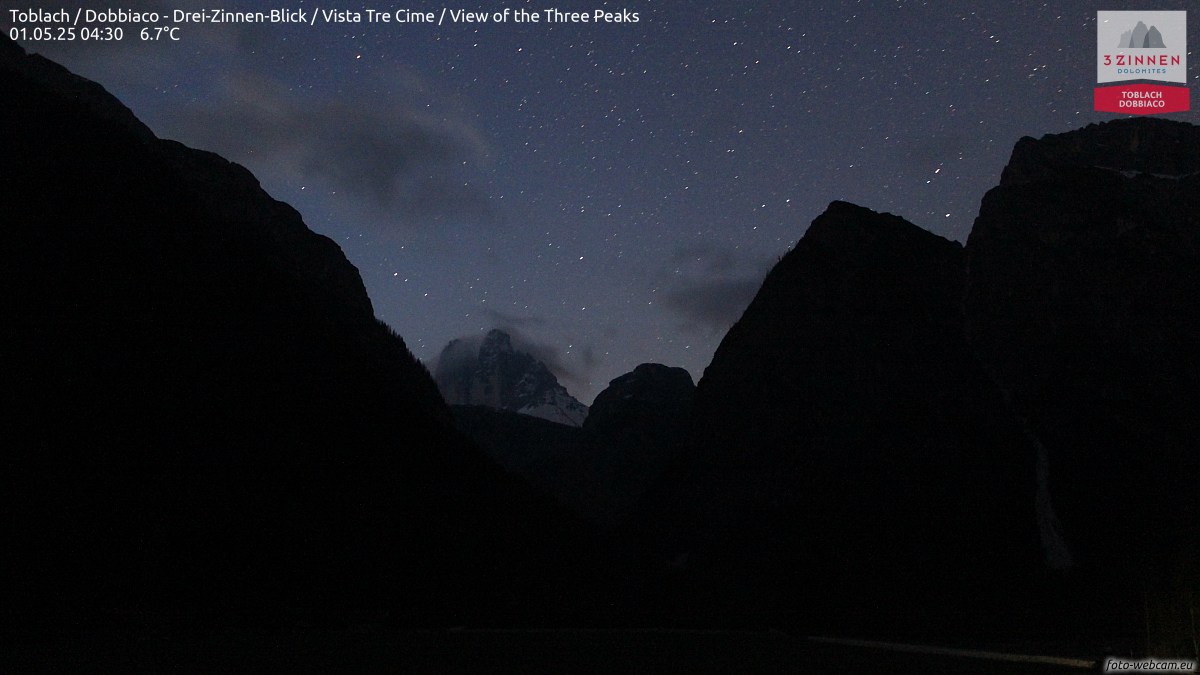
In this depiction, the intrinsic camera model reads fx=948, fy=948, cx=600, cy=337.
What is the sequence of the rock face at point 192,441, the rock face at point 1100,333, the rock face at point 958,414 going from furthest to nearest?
the rock face at point 1100,333 < the rock face at point 958,414 < the rock face at point 192,441

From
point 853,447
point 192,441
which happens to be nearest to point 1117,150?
point 853,447

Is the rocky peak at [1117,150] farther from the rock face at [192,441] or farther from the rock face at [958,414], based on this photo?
the rock face at [192,441]

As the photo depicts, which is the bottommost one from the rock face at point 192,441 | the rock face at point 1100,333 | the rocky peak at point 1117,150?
the rock face at point 192,441

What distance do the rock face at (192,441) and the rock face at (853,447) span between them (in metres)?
25.1

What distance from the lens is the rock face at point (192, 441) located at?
125ft

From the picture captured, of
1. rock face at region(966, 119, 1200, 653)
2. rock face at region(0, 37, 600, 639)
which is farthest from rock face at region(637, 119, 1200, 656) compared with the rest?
rock face at region(0, 37, 600, 639)

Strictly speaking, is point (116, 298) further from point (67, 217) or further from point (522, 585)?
point (522, 585)

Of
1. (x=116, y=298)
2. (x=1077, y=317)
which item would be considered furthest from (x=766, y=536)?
(x=116, y=298)

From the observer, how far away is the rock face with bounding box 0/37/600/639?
38.0 metres

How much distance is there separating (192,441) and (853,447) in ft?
219

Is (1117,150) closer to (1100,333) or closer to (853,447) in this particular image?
(1100,333)

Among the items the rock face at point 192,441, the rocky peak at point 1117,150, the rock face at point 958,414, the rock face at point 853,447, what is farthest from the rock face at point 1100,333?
the rock face at point 192,441

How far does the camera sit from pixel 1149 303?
323ft

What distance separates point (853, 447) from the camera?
95.1 m
